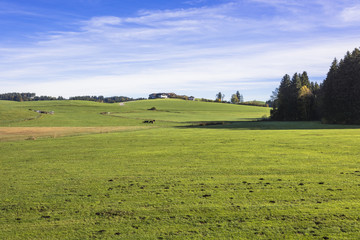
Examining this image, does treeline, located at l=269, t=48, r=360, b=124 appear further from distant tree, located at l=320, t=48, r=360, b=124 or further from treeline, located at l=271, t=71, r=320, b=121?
treeline, located at l=271, t=71, r=320, b=121

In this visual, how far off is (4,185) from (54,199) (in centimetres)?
325

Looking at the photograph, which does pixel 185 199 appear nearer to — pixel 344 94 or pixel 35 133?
pixel 35 133

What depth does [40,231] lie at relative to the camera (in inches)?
277

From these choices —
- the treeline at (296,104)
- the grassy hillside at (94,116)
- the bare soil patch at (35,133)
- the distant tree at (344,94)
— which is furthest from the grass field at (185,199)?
the treeline at (296,104)

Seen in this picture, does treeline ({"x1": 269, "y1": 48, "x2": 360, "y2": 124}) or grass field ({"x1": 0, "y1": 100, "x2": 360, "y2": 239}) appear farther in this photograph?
treeline ({"x1": 269, "y1": 48, "x2": 360, "y2": 124})

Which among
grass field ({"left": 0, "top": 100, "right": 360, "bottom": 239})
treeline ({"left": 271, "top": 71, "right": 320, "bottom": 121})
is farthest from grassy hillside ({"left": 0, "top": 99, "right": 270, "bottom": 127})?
grass field ({"left": 0, "top": 100, "right": 360, "bottom": 239})

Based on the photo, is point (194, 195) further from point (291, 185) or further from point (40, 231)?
point (40, 231)

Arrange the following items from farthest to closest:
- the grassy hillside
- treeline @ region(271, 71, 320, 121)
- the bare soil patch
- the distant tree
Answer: treeline @ region(271, 71, 320, 121), the grassy hillside, the distant tree, the bare soil patch

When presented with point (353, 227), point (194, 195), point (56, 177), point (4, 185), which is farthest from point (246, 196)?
point (4, 185)

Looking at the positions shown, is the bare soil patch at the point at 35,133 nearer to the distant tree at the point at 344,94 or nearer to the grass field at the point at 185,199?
the grass field at the point at 185,199

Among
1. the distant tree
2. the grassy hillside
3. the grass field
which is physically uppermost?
the distant tree

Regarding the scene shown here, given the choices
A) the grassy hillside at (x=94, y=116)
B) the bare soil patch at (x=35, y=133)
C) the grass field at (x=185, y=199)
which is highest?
the grassy hillside at (x=94, y=116)

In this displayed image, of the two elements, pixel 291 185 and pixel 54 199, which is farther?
pixel 291 185

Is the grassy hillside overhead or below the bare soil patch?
overhead
